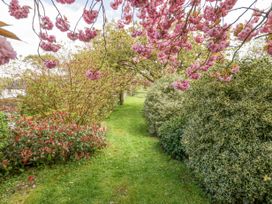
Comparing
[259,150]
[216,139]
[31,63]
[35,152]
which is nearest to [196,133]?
[216,139]

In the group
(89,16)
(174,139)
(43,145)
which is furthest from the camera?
(174,139)

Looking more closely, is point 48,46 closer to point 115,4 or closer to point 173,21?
point 115,4

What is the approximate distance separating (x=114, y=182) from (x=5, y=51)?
379cm

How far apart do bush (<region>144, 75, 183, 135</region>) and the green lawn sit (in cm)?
191

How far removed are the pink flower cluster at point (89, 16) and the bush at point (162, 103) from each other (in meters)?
5.03

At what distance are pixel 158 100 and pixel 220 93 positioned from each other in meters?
4.33

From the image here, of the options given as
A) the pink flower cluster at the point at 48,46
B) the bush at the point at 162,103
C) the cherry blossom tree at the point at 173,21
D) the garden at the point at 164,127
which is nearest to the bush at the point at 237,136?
the garden at the point at 164,127

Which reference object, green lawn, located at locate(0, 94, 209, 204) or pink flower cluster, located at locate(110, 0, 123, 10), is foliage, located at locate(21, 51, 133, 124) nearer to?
green lawn, located at locate(0, 94, 209, 204)

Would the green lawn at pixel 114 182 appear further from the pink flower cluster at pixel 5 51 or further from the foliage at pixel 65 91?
the pink flower cluster at pixel 5 51

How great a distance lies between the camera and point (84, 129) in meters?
5.80

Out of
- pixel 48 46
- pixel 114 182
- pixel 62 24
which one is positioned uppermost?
pixel 62 24

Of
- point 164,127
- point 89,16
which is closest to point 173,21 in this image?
point 89,16

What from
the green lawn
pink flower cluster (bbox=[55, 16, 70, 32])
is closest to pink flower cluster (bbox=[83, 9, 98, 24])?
pink flower cluster (bbox=[55, 16, 70, 32])

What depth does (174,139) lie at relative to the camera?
5508mm
